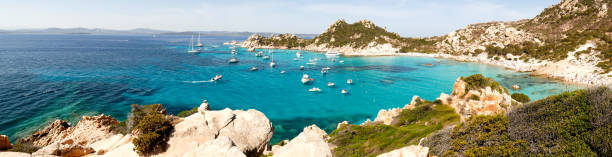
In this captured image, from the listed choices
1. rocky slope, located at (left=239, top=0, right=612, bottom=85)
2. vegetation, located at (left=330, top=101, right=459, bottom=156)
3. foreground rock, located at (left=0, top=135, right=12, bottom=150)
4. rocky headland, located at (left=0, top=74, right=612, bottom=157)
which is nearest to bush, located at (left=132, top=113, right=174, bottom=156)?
rocky headland, located at (left=0, top=74, right=612, bottom=157)

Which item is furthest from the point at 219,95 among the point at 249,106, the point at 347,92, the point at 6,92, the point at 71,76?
the point at 71,76

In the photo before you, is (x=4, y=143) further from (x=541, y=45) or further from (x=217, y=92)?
(x=541, y=45)

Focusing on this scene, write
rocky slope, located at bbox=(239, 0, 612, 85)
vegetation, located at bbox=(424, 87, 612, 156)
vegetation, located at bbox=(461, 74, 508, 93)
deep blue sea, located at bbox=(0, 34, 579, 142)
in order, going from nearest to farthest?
vegetation, located at bbox=(424, 87, 612, 156) → vegetation, located at bbox=(461, 74, 508, 93) → deep blue sea, located at bbox=(0, 34, 579, 142) → rocky slope, located at bbox=(239, 0, 612, 85)

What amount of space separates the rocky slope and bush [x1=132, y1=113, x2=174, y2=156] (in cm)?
6885

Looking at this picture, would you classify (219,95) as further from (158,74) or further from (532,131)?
(532,131)

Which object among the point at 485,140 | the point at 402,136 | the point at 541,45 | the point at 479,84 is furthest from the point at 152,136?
the point at 541,45

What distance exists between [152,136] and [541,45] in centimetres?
12921

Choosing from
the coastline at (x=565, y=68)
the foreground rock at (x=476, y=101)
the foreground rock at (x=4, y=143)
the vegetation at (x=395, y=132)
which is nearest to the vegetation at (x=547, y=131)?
the vegetation at (x=395, y=132)

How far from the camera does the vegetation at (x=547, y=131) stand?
9584mm

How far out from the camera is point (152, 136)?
1462 cm

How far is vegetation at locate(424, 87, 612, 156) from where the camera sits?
9584 millimetres

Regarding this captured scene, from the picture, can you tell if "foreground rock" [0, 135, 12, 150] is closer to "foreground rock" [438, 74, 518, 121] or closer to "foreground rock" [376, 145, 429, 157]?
"foreground rock" [376, 145, 429, 157]

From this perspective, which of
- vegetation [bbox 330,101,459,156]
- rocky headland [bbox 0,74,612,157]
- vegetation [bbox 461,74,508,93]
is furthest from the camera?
vegetation [bbox 461,74,508,93]

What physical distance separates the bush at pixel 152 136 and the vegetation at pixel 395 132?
508 inches
